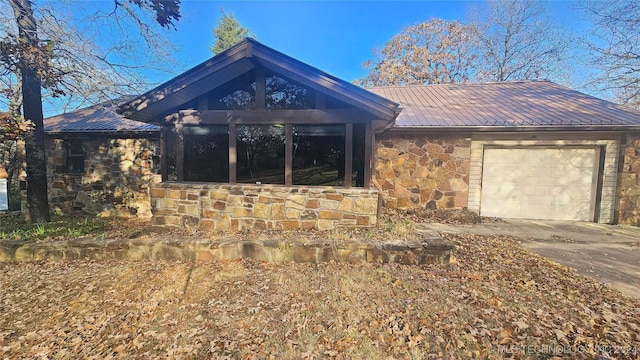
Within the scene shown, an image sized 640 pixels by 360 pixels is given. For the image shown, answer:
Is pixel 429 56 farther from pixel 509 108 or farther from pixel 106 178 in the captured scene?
pixel 106 178

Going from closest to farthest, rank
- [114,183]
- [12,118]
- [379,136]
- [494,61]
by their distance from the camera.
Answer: [12,118] < [379,136] < [114,183] < [494,61]

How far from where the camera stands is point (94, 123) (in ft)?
28.5

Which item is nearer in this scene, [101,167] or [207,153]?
[207,153]

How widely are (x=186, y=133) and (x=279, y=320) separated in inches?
183

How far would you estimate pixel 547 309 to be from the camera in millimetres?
2979

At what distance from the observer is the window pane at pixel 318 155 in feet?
17.2

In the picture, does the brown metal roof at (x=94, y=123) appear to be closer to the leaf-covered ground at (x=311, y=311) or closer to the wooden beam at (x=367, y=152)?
the leaf-covered ground at (x=311, y=311)

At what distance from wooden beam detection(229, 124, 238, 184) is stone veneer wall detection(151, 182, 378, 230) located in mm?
241

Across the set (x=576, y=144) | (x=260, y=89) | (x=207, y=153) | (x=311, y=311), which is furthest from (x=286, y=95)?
(x=576, y=144)

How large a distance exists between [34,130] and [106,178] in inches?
117

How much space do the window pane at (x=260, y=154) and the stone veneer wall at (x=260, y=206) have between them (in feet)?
0.85

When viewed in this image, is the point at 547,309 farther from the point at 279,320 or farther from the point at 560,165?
the point at 560,165

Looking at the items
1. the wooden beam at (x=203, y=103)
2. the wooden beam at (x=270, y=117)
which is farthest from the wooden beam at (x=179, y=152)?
the wooden beam at (x=203, y=103)

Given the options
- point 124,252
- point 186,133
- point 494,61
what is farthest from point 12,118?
point 494,61
